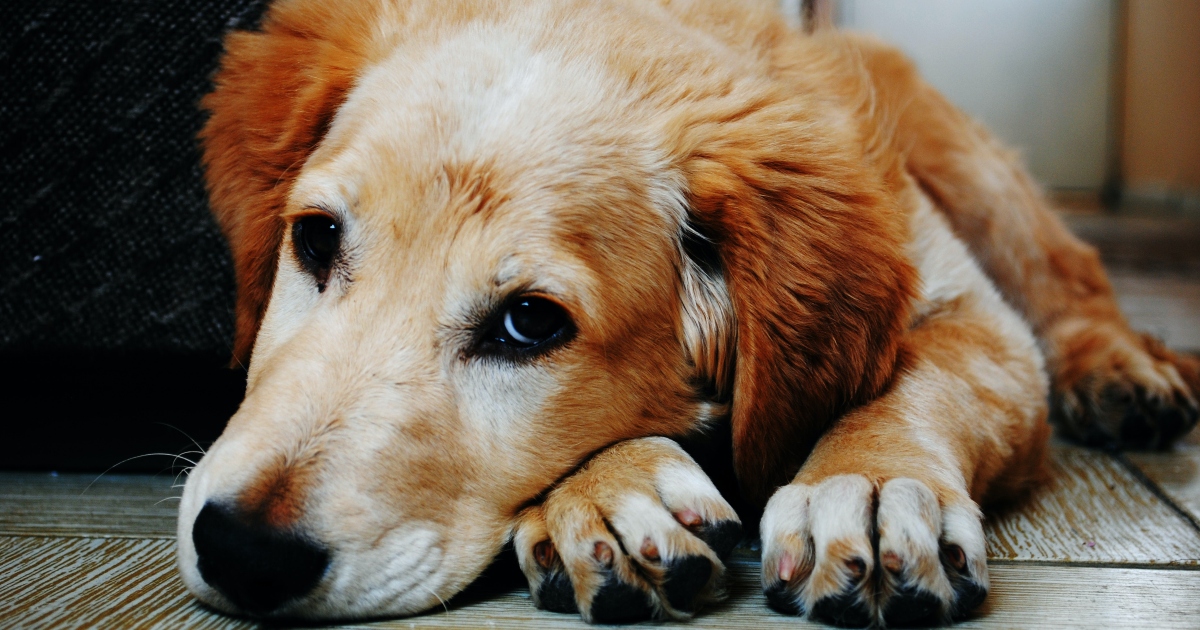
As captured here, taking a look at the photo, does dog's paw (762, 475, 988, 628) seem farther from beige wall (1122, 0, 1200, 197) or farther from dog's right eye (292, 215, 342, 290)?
beige wall (1122, 0, 1200, 197)

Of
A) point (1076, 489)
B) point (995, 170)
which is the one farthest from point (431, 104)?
point (995, 170)

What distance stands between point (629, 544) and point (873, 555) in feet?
1.24

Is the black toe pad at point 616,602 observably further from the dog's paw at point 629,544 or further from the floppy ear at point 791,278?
the floppy ear at point 791,278

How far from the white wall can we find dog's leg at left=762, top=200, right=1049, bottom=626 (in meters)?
11.4

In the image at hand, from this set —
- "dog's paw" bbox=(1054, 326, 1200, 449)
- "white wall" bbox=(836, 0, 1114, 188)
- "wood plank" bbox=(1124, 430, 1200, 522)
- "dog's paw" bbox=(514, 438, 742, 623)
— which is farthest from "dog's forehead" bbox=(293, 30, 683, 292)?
"white wall" bbox=(836, 0, 1114, 188)

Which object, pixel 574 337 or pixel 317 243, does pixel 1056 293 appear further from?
pixel 317 243

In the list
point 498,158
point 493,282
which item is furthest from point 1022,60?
point 493,282

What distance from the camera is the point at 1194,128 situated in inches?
457

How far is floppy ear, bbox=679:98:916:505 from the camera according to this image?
1890mm

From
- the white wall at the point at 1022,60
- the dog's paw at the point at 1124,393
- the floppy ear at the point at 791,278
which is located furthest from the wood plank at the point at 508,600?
the white wall at the point at 1022,60

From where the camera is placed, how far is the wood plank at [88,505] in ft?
6.72

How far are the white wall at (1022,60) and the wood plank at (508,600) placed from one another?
12.2 meters

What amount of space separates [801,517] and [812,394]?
1.09 feet

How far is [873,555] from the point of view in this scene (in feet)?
5.09
